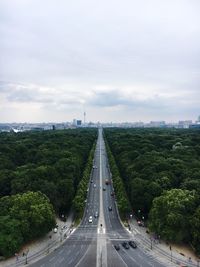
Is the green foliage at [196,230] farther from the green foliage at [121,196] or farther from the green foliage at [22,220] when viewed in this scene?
the green foliage at [22,220]

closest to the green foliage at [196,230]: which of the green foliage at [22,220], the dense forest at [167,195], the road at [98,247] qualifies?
the dense forest at [167,195]

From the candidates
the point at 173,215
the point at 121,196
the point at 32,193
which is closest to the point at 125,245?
the point at 173,215

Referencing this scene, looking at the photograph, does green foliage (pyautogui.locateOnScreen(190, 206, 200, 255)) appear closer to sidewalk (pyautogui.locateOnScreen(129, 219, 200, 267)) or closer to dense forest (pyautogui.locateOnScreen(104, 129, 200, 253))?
dense forest (pyautogui.locateOnScreen(104, 129, 200, 253))

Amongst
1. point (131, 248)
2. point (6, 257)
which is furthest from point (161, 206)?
point (6, 257)

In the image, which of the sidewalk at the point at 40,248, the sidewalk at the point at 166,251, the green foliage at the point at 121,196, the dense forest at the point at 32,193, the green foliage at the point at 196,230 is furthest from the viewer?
the green foliage at the point at 121,196

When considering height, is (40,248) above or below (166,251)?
below

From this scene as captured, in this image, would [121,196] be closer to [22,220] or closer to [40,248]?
[40,248]

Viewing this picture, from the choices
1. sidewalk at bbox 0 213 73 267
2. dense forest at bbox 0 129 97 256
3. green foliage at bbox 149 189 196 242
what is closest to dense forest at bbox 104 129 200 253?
green foliage at bbox 149 189 196 242
